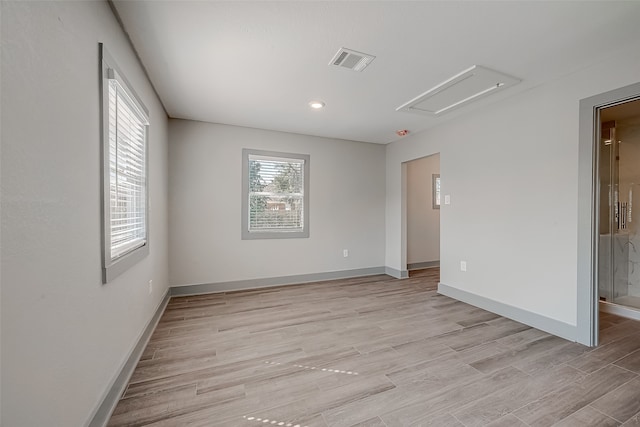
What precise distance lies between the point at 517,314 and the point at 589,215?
4.08ft

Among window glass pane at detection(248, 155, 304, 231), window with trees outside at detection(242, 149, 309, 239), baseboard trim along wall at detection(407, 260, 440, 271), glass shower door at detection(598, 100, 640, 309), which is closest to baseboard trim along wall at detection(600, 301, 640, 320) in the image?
glass shower door at detection(598, 100, 640, 309)

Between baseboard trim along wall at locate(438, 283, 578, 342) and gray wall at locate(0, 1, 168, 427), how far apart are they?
3636mm

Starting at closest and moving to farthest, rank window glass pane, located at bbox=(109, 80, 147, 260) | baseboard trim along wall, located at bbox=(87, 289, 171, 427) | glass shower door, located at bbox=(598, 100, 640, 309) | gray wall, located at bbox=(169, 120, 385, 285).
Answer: baseboard trim along wall, located at bbox=(87, 289, 171, 427), window glass pane, located at bbox=(109, 80, 147, 260), glass shower door, located at bbox=(598, 100, 640, 309), gray wall, located at bbox=(169, 120, 385, 285)

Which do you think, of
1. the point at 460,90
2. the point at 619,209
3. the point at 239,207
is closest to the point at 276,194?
the point at 239,207

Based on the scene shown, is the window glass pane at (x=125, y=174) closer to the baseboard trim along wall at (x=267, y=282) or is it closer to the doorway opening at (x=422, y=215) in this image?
the baseboard trim along wall at (x=267, y=282)

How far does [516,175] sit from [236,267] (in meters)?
3.76

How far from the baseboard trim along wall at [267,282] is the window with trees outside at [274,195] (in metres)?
0.68

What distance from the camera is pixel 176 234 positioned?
3.71 m

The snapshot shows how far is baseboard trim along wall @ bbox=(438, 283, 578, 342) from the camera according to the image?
8.22ft

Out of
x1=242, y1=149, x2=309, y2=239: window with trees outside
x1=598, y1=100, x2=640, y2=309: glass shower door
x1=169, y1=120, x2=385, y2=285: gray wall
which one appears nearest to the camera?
x1=598, y1=100, x2=640, y2=309: glass shower door

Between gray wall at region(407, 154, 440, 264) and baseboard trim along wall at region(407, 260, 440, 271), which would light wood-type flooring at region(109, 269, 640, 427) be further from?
gray wall at region(407, 154, 440, 264)

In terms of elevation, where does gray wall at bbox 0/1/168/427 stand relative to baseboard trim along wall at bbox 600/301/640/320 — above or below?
above

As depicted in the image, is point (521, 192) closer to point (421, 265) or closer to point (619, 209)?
point (619, 209)

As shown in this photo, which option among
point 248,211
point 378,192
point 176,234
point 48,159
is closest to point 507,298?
point 378,192
